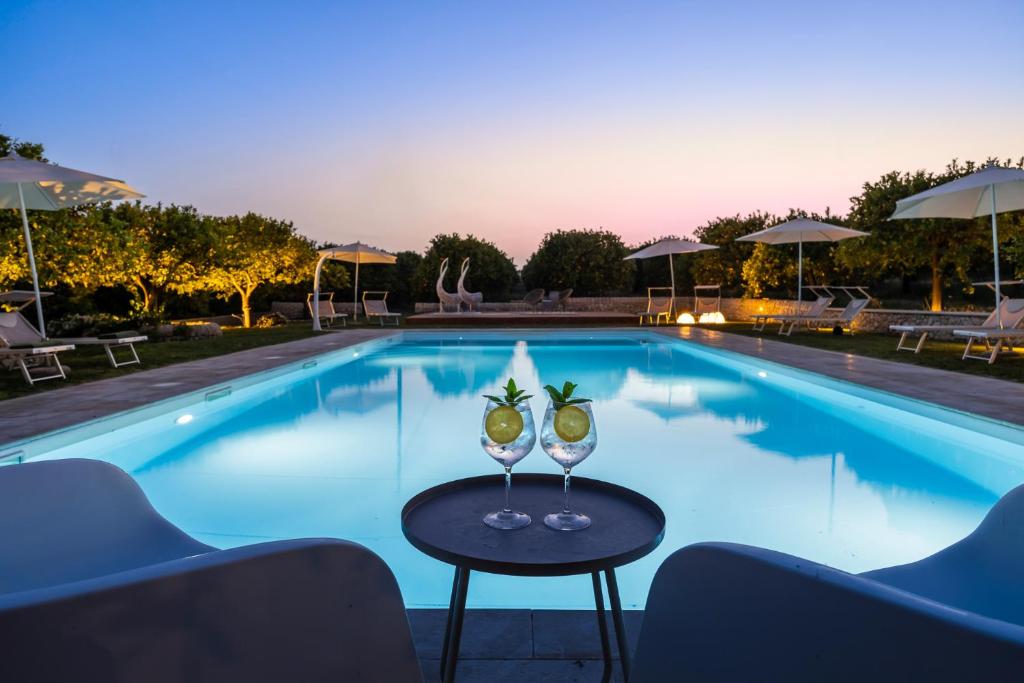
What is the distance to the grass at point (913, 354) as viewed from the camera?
680cm

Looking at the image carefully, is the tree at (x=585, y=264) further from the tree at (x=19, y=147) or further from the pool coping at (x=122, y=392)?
the tree at (x=19, y=147)

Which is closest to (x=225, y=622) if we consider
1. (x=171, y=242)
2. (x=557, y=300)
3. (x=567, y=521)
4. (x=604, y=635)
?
(x=567, y=521)

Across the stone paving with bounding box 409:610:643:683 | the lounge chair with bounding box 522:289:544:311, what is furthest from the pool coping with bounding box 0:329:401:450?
the lounge chair with bounding box 522:289:544:311

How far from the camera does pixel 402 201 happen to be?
876 inches

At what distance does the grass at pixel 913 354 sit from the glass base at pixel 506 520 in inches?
267

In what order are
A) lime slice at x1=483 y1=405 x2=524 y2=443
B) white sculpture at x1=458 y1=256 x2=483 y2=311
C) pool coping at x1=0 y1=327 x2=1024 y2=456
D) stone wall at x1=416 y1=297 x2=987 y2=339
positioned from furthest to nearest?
1. white sculpture at x1=458 y1=256 x2=483 y2=311
2. stone wall at x1=416 y1=297 x2=987 y2=339
3. pool coping at x1=0 y1=327 x2=1024 y2=456
4. lime slice at x1=483 y1=405 x2=524 y2=443

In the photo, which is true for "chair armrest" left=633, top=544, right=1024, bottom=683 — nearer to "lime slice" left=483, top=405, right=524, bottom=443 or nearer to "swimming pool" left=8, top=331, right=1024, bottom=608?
"lime slice" left=483, top=405, right=524, bottom=443

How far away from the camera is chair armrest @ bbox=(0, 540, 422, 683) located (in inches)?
24.8

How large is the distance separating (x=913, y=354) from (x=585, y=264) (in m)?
16.4

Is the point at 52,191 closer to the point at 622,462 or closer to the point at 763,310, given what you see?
the point at 622,462

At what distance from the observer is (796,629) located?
2.50 ft

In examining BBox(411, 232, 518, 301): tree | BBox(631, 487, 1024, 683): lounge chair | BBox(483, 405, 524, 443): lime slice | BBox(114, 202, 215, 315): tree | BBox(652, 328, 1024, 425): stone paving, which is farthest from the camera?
BBox(411, 232, 518, 301): tree

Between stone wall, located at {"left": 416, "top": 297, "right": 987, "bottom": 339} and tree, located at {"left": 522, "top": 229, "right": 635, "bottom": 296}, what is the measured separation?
292 cm

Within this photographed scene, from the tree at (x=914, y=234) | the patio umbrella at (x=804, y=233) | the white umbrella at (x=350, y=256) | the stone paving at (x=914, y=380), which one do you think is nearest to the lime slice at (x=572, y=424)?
the stone paving at (x=914, y=380)
